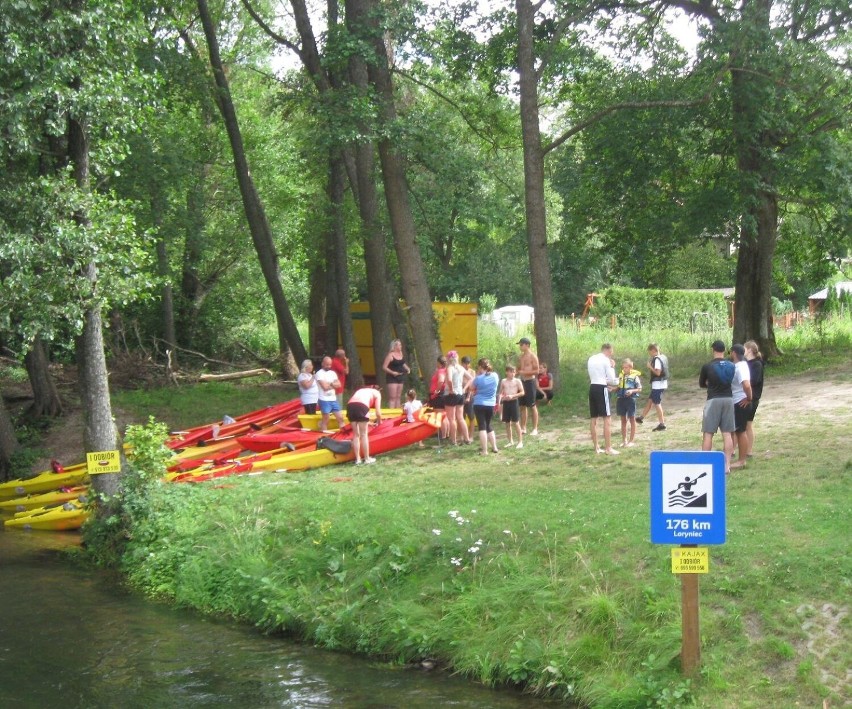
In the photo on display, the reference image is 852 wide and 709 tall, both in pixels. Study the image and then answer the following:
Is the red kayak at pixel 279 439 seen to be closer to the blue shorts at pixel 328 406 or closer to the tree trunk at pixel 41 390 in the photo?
the blue shorts at pixel 328 406

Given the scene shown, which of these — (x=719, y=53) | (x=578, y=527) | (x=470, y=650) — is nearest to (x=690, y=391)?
(x=719, y=53)

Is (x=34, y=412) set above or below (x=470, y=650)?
above

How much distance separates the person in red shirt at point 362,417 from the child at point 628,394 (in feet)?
12.6

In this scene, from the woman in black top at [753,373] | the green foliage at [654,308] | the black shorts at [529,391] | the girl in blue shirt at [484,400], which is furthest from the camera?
the green foliage at [654,308]

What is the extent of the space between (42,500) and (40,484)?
1.12m

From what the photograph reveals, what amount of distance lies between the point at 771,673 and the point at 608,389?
315 inches

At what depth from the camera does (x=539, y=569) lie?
9891 millimetres

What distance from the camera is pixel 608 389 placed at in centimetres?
1572

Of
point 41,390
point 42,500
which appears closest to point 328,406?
point 42,500

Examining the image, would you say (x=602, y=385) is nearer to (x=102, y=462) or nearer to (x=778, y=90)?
(x=102, y=462)

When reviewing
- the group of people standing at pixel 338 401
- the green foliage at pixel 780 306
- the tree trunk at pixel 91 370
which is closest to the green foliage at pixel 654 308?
the green foliage at pixel 780 306

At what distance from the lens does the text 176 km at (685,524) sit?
7.50m

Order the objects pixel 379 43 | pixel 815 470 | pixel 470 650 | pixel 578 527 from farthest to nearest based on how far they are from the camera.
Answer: pixel 379 43 → pixel 815 470 → pixel 578 527 → pixel 470 650

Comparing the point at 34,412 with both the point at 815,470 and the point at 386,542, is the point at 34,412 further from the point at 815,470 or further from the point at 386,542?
the point at 815,470
